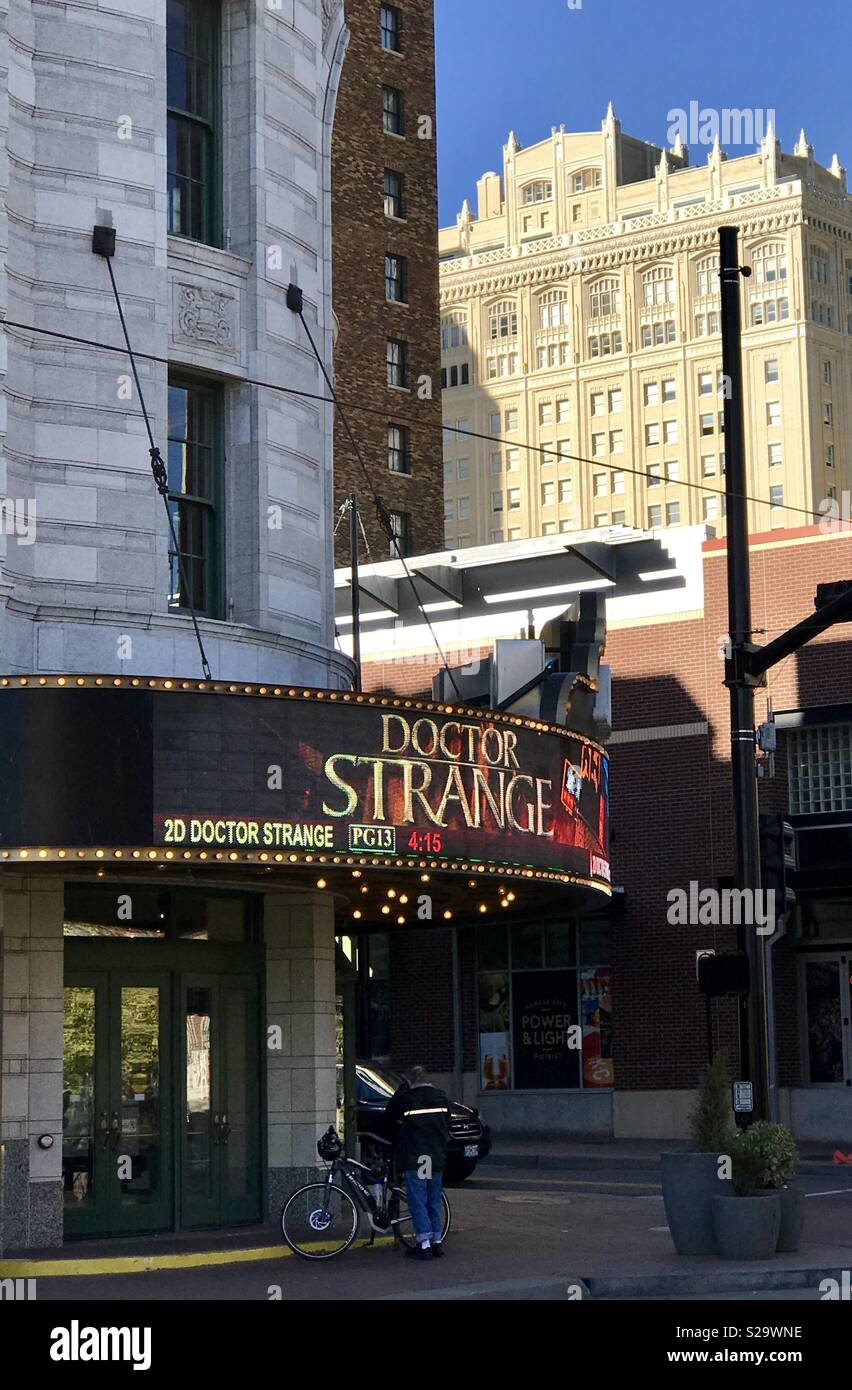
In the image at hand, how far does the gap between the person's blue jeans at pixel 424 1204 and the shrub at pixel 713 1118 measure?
Result: 101 inches

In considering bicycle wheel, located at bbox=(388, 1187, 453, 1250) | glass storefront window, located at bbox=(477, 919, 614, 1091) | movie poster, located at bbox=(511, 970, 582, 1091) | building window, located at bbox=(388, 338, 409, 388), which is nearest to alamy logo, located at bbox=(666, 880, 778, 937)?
glass storefront window, located at bbox=(477, 919, 614, 1091)

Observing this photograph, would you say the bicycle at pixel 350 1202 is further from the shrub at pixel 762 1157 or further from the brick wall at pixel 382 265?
the brick wall at pixel 382 265

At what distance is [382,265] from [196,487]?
38.9m

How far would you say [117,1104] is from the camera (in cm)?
2031

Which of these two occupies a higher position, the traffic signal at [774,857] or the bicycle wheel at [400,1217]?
the traffic signal at [774,857]

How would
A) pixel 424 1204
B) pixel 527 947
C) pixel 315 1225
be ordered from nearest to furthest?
pixel 424 1204, pixel 315 1225, pixel 527 947

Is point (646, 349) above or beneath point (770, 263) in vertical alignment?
beneath

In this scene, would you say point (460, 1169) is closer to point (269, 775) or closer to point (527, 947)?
point (527, 947)

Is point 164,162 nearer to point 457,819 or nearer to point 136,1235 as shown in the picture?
point 457,819

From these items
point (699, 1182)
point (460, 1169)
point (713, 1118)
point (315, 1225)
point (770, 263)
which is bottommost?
point (460, 1169)

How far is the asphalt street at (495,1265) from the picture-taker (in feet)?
54.8
